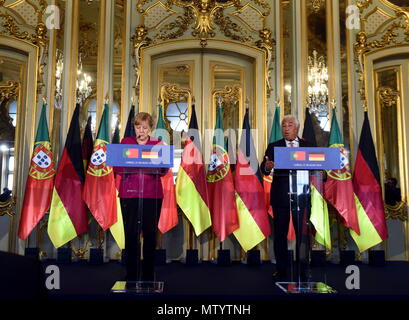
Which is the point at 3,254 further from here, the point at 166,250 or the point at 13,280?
the point at 166,250

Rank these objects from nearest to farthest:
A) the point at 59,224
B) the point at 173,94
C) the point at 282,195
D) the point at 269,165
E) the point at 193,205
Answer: the point at 269,165 → the point at 282,195 → the point at 59,224 → the point at 193,205 → the point at 173,94

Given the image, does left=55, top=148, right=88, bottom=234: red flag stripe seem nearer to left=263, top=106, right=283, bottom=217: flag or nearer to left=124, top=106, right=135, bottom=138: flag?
left=124, top=106, right=135, bottom=138: flag

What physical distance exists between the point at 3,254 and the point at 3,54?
16.2 feet

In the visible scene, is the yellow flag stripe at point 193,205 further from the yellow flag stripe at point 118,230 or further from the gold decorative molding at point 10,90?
the gold decorative molding at point 10,90

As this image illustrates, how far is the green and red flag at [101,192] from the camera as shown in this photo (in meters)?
4.91

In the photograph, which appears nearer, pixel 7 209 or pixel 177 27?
pixel 7 209

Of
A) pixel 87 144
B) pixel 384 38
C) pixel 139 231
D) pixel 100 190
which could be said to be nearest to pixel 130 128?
pixel 87 144

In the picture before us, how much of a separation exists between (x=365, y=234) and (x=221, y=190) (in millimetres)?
1743

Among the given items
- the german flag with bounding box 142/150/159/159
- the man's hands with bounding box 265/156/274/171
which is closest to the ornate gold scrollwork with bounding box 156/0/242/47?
the man's hands with bounding box 265/156/274/171

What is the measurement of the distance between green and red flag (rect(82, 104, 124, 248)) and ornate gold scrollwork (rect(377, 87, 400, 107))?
3582 mm

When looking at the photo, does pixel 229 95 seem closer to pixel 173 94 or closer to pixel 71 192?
pixel 173 94

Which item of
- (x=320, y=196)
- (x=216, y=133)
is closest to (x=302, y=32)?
(x=216, y=133)

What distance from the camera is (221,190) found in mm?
5105

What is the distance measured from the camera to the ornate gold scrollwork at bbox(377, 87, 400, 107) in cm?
571
